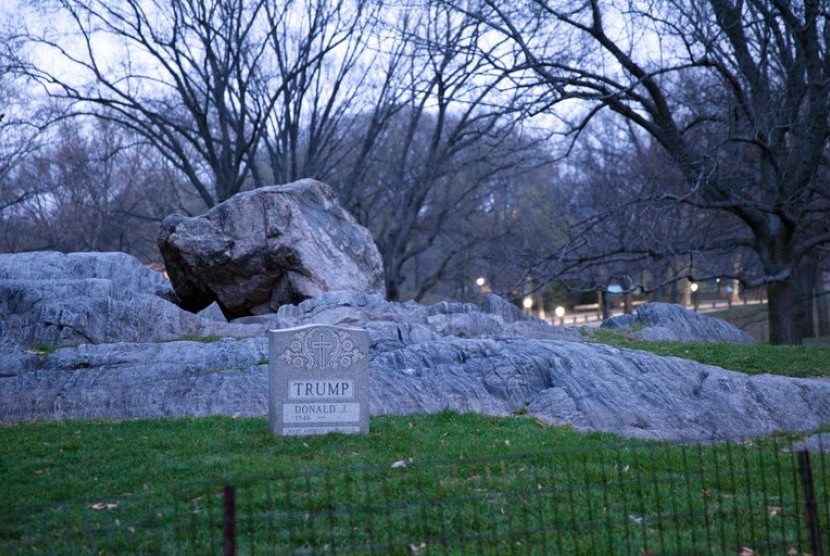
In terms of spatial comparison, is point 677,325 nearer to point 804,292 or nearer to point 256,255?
point 804,292

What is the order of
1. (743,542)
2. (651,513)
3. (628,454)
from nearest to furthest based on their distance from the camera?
(743,542), (651,513), (628,454)

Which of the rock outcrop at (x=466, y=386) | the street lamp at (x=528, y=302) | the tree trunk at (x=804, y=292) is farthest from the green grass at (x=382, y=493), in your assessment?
the street lamp at (x=528, y=302)

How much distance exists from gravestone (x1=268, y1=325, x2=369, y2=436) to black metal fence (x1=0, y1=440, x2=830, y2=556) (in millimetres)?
1615

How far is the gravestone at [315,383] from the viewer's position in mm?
8500

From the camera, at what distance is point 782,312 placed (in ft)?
64.0

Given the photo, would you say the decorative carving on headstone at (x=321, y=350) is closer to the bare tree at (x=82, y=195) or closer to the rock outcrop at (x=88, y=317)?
the rock outcrop at (x=88, y=317)

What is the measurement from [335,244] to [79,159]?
17.4 metres

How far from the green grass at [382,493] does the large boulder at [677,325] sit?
9.41m

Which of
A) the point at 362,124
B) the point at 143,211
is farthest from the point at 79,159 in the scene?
the point at 362,124

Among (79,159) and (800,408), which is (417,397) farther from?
(79,159)

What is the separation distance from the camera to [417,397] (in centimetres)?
1066

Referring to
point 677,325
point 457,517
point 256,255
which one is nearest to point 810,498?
point 457,517

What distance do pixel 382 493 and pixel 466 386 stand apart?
4.72 metres

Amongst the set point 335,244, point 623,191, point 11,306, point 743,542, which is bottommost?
point 743,542
